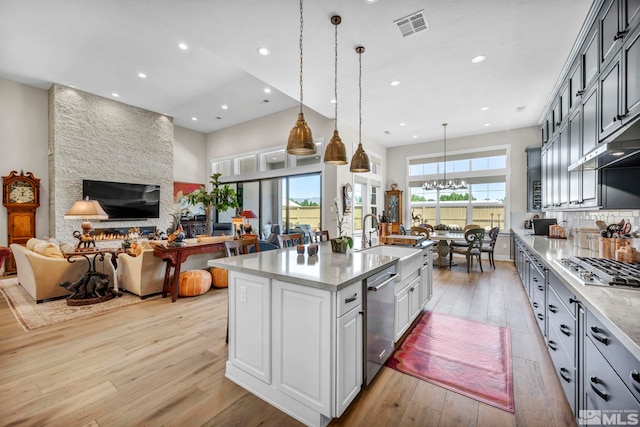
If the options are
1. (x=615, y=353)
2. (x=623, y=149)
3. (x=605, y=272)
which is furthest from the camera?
(x=623, y=149)

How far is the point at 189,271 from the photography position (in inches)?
170

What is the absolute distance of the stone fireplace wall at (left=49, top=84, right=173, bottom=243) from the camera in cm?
596

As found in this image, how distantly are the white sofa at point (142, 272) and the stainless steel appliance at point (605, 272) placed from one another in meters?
4.83

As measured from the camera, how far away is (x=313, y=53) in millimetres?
3547

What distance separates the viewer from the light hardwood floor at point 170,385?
1.73m

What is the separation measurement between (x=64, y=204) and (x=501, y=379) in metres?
8.45

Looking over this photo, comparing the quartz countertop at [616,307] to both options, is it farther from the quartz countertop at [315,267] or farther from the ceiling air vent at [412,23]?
the ceiling air vent at [412,23]

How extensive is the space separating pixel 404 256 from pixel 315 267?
1.07 m

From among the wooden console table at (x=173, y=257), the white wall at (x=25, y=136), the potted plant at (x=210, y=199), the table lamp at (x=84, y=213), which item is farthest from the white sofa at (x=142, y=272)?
the white wall at (x=25, y=136)

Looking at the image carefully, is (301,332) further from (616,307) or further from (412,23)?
(412,23)

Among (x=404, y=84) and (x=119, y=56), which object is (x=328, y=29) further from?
(x=119, y=56)

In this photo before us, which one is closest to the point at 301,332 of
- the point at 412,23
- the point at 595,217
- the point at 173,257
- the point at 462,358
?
the point at 462,358

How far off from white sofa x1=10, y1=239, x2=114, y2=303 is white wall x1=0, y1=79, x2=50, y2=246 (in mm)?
2463

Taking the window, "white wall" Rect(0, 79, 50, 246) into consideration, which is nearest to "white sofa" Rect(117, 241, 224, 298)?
"white wall" Rect(0, 79, 50, 246)
